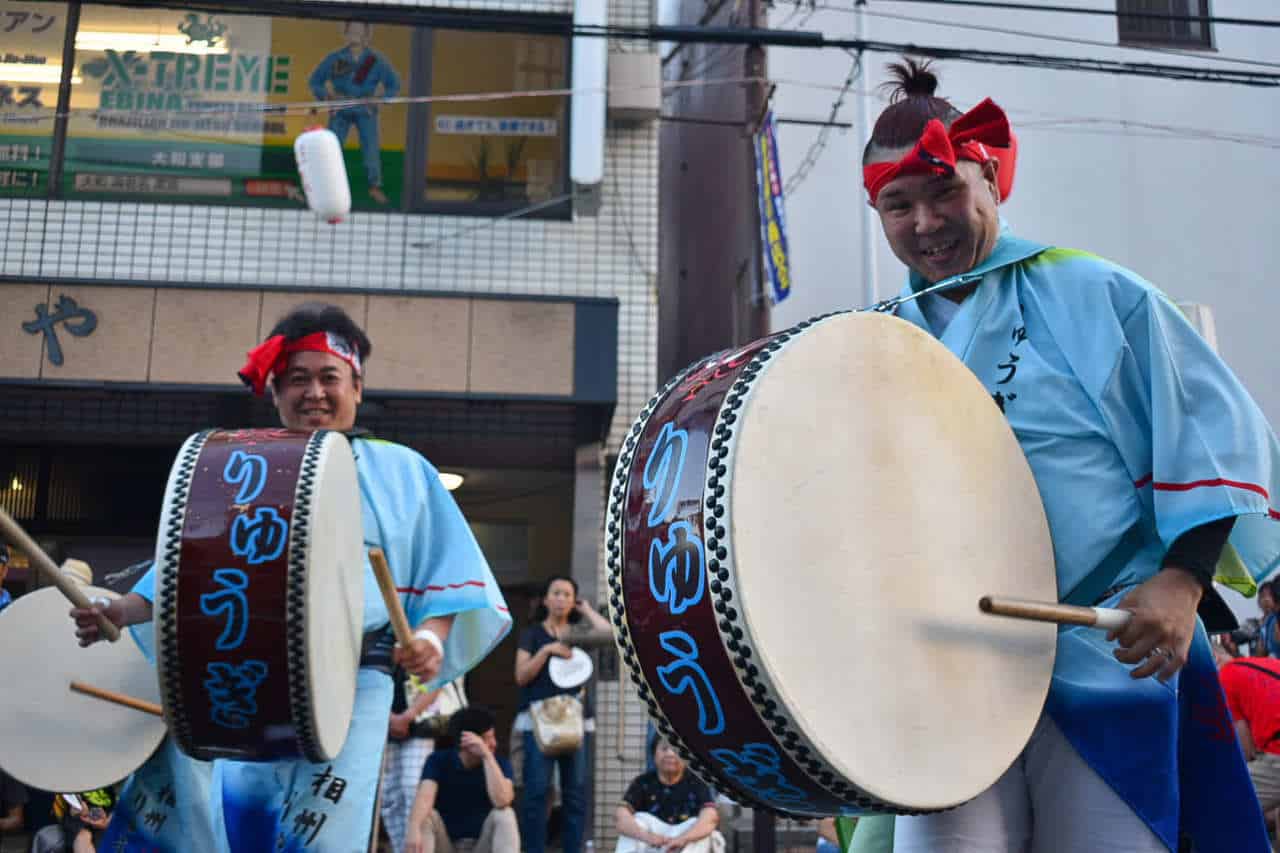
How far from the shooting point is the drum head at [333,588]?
2.65m

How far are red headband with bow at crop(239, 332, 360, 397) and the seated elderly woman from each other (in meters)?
2.91

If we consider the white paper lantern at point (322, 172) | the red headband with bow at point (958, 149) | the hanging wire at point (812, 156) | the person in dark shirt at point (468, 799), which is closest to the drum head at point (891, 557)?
the red headband with bow at point (958, 149)

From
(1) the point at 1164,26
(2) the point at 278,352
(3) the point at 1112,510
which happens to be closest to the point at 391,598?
(2) the point at 278,352

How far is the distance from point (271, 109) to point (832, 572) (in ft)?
23.0

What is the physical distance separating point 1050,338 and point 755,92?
657cm

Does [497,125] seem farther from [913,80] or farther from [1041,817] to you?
[1041,817]

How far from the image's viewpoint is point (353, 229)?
25.3ft

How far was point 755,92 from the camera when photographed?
8227 millimetres

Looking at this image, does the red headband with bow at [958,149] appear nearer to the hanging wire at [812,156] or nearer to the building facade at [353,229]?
the building facade at [353,229]

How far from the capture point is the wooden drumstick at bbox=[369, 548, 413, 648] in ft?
9.49

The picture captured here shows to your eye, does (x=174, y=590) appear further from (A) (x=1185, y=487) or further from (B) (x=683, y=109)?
(B) (x=683, y=109)

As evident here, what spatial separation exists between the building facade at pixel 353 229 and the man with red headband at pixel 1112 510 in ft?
17.2

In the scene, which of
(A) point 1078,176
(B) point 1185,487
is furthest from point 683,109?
(B) point 1185,487

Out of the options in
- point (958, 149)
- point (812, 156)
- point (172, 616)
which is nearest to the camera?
point (958, 149)
